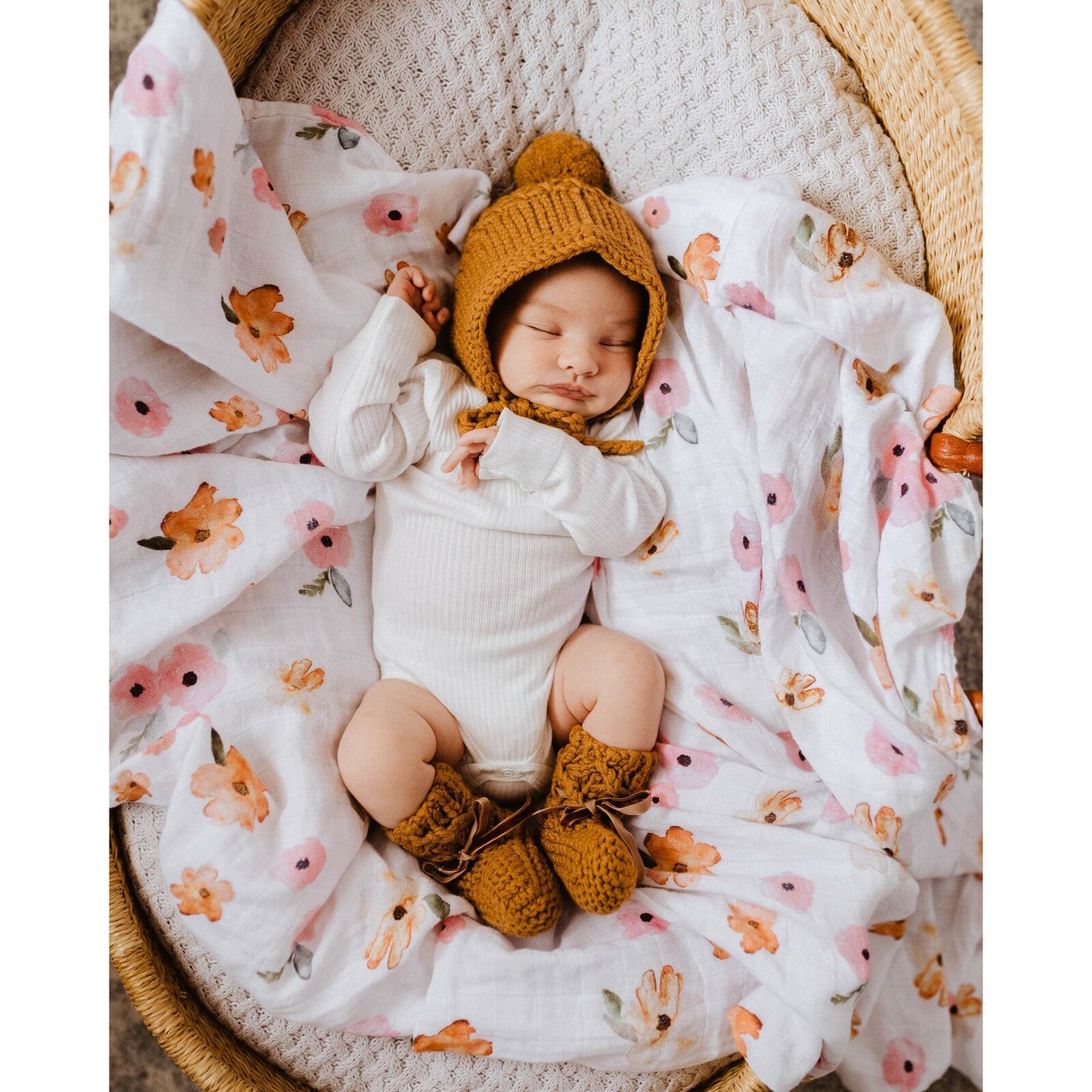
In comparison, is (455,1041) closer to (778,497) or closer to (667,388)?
(778,497)

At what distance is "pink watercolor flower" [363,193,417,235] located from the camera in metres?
1.18

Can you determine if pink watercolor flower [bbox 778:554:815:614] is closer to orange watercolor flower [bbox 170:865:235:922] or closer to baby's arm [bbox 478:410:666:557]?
baby's arm [bbox 478:410:666:557]

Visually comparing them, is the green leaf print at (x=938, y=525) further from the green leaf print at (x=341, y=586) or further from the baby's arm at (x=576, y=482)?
the green leaf print at (x=341, y=586)

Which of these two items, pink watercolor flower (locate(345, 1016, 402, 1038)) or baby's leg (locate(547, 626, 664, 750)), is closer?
pink watercolor flower (locate(345, 1016, 402, 1038))

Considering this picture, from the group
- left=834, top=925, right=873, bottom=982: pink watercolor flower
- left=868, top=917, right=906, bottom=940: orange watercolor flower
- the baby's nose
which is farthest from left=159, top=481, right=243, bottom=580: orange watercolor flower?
left=868, top=917, right=906, bottom=940: orange watercolor flower

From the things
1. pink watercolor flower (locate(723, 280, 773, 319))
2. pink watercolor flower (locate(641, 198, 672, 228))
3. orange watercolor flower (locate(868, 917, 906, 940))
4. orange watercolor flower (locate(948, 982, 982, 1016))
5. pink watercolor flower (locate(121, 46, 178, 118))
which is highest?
pink watercolor flower (locate(121, 46, 178, 118))

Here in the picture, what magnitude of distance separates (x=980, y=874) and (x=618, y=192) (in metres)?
1.12

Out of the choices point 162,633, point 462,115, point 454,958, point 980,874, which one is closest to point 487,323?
point 462,115

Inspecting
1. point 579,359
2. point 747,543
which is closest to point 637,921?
point 747,543

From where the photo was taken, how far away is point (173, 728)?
1061 mm

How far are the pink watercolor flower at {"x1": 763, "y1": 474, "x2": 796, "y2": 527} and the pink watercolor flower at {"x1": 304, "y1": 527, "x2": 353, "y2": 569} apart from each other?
0.59 metres

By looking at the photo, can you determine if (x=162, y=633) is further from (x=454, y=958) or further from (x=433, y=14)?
(x=433, y=14)

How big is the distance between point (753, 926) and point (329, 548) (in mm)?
754

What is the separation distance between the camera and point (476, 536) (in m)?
1.17
